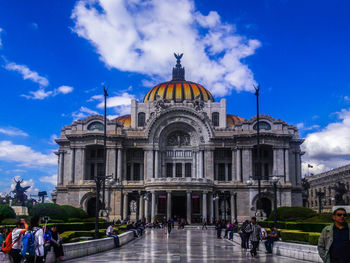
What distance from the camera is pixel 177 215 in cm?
8000

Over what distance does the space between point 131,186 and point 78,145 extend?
38.0 feet

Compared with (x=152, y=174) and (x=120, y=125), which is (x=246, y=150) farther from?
(x=120, y=125)

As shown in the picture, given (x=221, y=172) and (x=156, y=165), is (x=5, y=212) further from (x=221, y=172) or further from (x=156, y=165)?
(x=221, y=172)

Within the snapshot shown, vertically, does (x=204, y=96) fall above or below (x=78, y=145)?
above

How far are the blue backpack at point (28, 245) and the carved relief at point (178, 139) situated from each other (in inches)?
2744

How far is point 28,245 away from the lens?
13.8 meters

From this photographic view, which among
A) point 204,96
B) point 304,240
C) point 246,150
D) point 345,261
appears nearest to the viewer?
point 345,261

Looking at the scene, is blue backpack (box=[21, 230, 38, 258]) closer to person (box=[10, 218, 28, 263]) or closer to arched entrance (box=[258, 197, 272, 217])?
person (box=[10, 218, 28, 263])

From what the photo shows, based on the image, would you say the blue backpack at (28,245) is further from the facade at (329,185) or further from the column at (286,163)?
the facade at (329,185)

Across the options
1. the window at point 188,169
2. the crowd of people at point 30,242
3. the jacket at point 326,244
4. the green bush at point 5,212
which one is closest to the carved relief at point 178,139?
the window at point 188,169

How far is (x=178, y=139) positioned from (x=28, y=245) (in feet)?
229

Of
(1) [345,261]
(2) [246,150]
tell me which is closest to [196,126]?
(2) [246,150]

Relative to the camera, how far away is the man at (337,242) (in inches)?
378

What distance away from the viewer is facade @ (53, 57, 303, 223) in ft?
247
